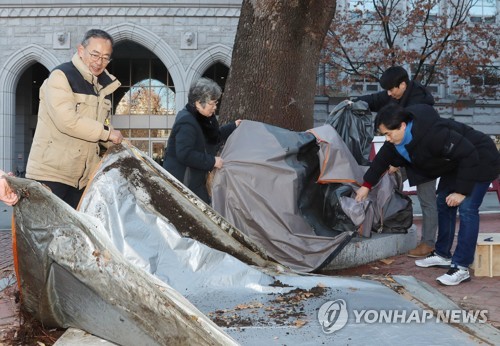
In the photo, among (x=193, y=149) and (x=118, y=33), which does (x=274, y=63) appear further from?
→ (x=118, y=33)

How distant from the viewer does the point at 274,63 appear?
6305mm

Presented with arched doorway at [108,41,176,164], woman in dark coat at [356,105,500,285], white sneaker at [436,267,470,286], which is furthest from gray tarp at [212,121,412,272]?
arched doorway at [108,41,176,164]

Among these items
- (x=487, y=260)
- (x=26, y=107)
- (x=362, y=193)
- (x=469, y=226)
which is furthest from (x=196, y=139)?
(x=26, y=107)

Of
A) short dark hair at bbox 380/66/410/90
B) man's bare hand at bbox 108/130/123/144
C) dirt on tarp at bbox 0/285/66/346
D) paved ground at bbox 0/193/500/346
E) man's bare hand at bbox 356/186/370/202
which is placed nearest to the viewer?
dirt on tarp at bbox 0/285/66/346

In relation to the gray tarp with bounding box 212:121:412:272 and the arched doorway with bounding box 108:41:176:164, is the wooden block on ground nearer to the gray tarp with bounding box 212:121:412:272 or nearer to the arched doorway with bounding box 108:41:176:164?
the gray tarp with bounding box 212:121:412:272

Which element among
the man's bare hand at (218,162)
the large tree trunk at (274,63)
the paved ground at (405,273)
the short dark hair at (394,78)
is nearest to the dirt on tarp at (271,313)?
the paved ground at (405,273)

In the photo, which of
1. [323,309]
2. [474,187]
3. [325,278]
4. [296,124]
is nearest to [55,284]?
[323,309]

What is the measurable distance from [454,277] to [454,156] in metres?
0.99

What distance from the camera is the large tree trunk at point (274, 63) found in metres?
6.30

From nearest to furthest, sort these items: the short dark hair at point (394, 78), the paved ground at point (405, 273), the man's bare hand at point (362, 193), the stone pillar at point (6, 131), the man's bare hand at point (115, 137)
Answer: the paved ground at point (405, 273), the man's bare hand at point (115, 137), the man's bare hand at point (362, 193), the short dark hair at point (394, 78), the stone pillar at point (6, 131)

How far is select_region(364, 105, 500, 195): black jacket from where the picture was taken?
436cm

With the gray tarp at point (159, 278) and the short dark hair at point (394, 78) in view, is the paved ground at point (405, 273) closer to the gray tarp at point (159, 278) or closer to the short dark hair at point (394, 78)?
the gray tarp at point (159, 278)

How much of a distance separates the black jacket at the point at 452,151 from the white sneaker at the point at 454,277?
66 centimetres

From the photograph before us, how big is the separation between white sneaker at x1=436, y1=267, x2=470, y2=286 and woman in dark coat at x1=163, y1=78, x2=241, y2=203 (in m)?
2.10
